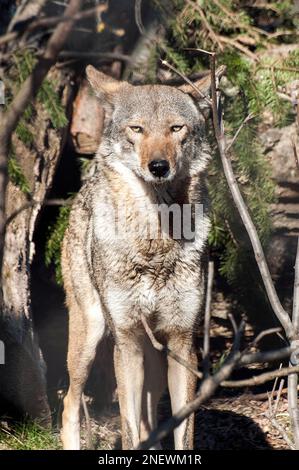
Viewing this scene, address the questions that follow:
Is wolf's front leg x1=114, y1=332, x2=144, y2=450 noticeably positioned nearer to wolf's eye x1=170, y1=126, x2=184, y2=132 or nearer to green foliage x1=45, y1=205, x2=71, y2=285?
wolf's eye x1=170, y1=126, x2=184, y2=132

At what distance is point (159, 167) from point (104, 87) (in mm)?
1140

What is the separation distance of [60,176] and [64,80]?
1.09 meters

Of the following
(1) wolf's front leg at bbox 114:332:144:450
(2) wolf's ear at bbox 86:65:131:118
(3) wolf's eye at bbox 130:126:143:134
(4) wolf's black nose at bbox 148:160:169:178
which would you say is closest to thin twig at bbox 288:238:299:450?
(4) wolf's black nose at bbox 148:160:169:178

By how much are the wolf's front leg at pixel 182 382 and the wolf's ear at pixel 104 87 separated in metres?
1.64

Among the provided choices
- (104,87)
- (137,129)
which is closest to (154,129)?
(137,129)

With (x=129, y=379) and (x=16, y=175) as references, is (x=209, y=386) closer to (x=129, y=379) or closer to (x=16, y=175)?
(x=129, y=379)

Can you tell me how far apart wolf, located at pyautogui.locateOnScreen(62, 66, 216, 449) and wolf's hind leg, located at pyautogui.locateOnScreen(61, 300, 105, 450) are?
34cm

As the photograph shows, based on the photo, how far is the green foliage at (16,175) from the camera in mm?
5755

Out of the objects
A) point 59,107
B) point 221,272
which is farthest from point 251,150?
point 59,107

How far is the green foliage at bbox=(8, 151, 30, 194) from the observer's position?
5.75 m

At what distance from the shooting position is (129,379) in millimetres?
4902

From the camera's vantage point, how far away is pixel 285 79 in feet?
18.6

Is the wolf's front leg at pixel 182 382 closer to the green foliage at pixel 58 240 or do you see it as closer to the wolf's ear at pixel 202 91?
the wolf's ear at pixel 202 91
